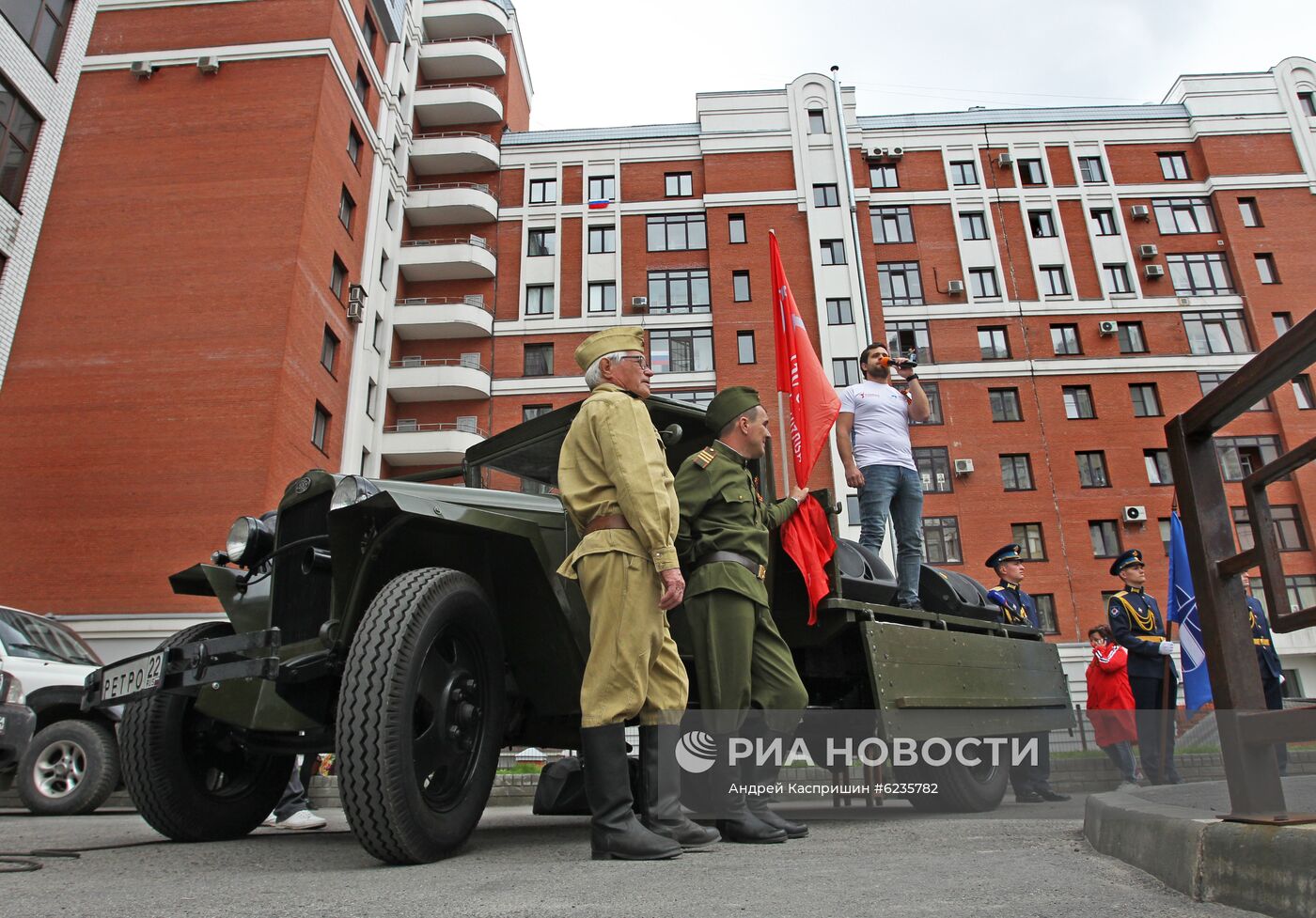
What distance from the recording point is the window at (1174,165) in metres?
36.9

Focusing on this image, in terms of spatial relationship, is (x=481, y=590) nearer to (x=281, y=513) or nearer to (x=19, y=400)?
(x=281, y=513)

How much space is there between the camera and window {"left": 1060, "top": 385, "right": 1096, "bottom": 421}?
33.9 meters

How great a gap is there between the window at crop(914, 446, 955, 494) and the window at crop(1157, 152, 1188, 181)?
50.8ft

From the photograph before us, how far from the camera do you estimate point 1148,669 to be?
8.27 meters

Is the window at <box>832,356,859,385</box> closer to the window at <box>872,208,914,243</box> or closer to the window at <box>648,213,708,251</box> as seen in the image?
the window at <box>872,208,914,243</box>

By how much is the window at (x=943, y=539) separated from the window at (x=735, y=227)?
12582 millimetres

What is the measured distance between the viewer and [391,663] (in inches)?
125

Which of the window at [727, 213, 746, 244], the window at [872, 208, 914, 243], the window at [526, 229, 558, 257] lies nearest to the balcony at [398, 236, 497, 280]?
the window at [526, 229, 558, 257]

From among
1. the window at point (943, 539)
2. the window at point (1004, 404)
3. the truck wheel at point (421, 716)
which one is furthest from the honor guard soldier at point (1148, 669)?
the window at point (1004, 404)

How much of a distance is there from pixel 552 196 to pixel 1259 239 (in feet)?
90.4

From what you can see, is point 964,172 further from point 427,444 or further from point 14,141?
point 14,141

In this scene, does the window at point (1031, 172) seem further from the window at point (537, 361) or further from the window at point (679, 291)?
the window at point (537, 361)

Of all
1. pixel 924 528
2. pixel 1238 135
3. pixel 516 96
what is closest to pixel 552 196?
pixel 516 96

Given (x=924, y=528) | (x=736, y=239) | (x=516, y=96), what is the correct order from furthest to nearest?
1. (x=516, y=96)
2. (x=736, y=239)
3. (x=924, y=528)
